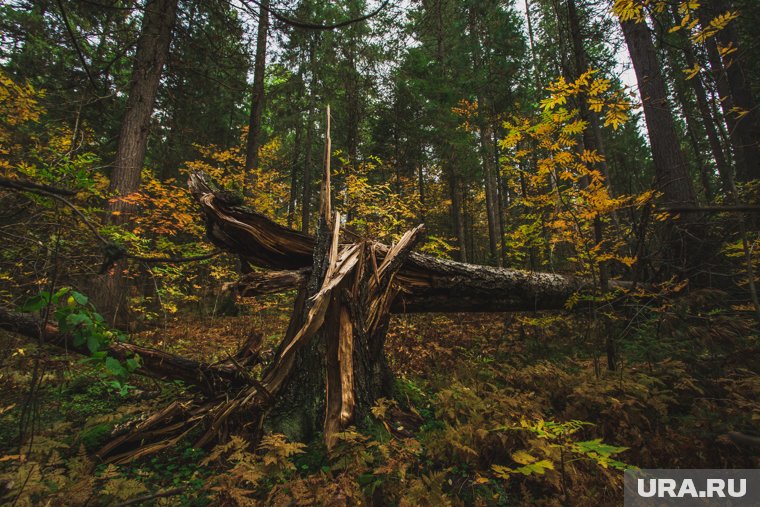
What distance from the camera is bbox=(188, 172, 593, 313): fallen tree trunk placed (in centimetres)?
330

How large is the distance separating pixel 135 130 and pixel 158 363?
20.4ft

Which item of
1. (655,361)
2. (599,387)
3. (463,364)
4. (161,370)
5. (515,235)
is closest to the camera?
(161,370)

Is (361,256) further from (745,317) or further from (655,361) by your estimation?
(745,317)

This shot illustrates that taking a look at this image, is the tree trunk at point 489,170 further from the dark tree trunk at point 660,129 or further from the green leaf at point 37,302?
the green leaf at point 37,302

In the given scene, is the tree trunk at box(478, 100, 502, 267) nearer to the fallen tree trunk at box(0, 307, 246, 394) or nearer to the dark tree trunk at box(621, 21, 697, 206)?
the dark tree trunk at box(621, 21, 697, 206)

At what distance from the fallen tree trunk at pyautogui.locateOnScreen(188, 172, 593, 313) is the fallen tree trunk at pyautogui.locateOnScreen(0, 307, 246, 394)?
42.7 inches

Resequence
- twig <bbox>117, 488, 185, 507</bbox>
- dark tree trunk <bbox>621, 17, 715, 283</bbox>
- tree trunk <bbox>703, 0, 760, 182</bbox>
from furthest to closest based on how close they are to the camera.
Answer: tree trunk <bbox>703, 0, 760, 182</bbox> → dark tree trunk <bbox>621, 17, 715, 283</bbox> → twig <bbox>117, 488, 185, 507</bbox>

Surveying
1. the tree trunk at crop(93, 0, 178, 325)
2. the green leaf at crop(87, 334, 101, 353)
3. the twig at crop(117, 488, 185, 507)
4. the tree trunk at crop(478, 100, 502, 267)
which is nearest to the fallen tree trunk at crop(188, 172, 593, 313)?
the green leaf at crop(87, 334, 101, 353)

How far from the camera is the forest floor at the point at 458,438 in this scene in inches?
86.6

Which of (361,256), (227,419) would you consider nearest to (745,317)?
(361,256)

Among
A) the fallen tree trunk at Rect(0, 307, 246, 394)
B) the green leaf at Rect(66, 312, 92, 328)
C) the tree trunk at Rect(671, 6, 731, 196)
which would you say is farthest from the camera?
the tree trunk at Rect(671, 6, 731, 196)

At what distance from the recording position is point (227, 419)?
2979 mm

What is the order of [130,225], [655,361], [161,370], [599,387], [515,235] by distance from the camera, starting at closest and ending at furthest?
1. [161,370]
2. [599,387]
3. [655,361]
4. [515,235]
5. [130,225]

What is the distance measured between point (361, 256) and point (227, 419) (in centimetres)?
211
